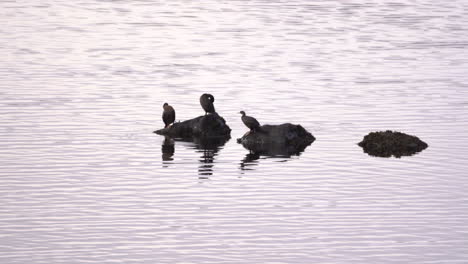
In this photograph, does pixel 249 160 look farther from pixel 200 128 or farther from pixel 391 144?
pixel 200 128

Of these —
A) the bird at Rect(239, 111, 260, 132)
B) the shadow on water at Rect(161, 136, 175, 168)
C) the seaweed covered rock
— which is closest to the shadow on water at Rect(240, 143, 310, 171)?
the bird at Rect(239, 111, 260, 132)

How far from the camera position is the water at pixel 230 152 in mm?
26469

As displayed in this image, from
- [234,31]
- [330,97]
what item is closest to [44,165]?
[330,97]

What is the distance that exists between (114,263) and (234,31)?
57.5 m

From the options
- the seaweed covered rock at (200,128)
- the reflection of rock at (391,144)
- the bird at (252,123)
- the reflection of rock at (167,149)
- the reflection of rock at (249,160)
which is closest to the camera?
the reflection of rock at (249,160)

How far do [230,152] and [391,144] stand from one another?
4.89 m

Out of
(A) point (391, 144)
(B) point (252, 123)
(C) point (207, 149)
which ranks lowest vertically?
(C) point (207, 149)

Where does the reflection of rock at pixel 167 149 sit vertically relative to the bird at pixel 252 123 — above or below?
below

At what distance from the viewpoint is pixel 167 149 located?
38.4m

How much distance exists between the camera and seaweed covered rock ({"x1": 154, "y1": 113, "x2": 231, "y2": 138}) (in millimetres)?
41031

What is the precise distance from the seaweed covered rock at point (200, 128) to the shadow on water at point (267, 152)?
1.93m

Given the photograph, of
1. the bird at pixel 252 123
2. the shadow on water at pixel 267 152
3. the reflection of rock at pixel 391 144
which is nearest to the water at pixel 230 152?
the shadow on water at pixel 267 152

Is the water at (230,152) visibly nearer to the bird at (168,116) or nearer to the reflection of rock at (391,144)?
the reflection of rock at (391,144)

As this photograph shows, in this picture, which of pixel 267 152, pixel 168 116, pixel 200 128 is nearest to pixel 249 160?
pixel 267 152
